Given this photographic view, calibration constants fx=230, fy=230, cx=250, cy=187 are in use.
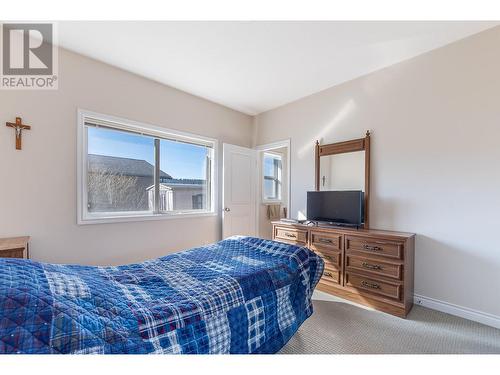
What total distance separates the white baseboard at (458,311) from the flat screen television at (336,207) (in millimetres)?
1021

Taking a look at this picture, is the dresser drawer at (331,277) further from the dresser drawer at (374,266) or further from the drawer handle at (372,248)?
the drawer handle at (372,248)

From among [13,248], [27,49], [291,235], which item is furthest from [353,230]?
[27,49]

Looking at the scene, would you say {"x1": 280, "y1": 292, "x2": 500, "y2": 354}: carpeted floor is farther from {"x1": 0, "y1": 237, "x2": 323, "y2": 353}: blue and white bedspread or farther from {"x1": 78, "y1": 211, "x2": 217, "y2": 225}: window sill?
{"x1": 78, "y1": 211, "x2": 217, "y2": 225}: window sill

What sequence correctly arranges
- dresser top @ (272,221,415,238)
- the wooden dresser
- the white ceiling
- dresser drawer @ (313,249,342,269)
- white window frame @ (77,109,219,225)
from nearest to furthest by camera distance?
the white ceiling → the wooden dresser → dresser top @ (272,221,415,238) → white window frame @ (77,109,219,225) → dresser drawer @ (313,249,342,269)

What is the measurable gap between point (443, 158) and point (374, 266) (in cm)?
135

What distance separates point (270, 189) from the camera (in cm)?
508

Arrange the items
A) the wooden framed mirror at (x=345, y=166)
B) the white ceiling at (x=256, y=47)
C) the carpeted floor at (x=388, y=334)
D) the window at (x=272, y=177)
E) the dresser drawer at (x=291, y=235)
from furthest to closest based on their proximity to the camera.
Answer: the window at (x=272, y=177)
the dresser drawer at (x=291, y=235)
the wooden framed mirror at (x=345, y=166)
the white ceiling at (x=256, y=47)
the carpeted floor at (x=388, y=334)

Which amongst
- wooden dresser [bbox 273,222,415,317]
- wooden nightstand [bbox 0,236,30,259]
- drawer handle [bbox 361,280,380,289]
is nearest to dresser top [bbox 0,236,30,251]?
wooden nightstand [bbox 0,236,30,259]

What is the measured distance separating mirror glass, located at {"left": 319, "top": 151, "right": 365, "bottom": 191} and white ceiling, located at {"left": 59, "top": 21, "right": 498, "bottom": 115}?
1051mm

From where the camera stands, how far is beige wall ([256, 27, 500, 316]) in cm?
216

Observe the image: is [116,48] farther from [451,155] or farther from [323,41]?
[451,155]

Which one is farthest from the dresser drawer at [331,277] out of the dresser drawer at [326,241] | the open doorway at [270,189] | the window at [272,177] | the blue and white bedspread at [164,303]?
the window at [272,177]

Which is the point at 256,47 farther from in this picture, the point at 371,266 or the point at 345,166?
the point at 371,266

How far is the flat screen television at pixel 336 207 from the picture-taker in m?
2.81
